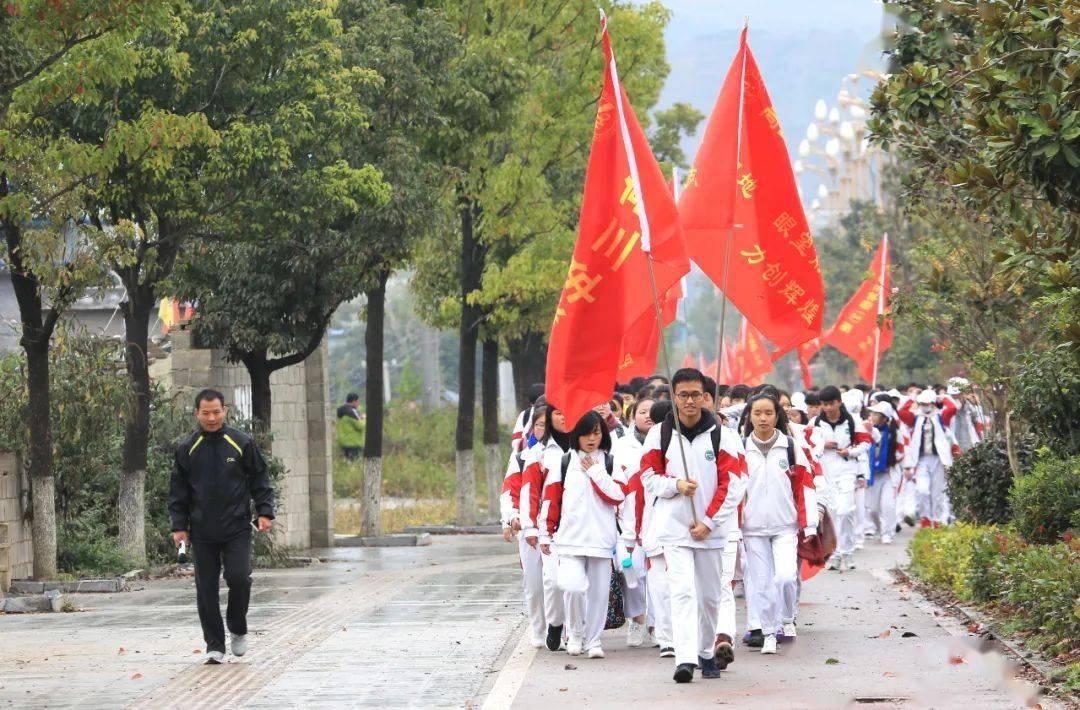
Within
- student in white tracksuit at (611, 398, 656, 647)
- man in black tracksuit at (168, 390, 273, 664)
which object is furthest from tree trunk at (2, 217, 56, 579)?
student in white tracksuit at (611, 398, 656, 647)

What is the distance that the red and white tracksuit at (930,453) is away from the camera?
25.5 m

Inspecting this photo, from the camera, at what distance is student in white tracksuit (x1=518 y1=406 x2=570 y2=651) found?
1271cm

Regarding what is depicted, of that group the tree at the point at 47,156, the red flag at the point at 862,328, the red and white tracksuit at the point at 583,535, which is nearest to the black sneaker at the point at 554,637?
the red and white tracksuit at the point at 583,535

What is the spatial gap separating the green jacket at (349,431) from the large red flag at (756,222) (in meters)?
28.1

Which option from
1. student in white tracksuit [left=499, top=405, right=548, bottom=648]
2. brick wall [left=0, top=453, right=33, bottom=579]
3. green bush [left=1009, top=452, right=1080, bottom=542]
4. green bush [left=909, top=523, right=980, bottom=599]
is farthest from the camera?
brick wall [left=0, top=453, right=33, bottom=579]

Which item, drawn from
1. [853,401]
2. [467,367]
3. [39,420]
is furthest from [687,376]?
[467,367]

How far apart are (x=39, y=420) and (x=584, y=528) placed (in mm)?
7476

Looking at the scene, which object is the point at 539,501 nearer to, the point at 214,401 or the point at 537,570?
the point at 537,570

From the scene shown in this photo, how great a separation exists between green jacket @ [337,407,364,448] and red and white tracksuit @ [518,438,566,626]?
94.9ft

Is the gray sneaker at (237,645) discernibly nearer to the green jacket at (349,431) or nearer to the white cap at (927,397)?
the white cap at (927,397)

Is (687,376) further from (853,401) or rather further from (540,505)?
(853,401)

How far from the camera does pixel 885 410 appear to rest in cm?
2453

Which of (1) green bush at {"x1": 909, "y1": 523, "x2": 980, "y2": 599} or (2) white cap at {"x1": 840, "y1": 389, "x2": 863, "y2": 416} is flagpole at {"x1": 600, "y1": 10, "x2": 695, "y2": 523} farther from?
(2) white cap at {"x1": 840, "y1": 389, "x2": 863, "y2": 416}

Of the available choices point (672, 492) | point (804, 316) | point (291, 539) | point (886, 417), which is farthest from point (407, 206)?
point (672, 492)
